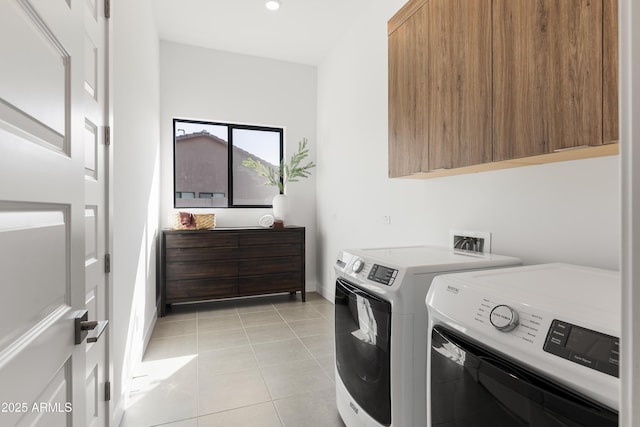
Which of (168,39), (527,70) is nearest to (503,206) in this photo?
(527,70)

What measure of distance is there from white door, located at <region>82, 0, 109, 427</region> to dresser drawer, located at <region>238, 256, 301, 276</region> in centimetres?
224

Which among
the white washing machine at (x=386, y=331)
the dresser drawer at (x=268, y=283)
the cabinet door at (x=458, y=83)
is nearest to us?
the white washing machine at (x=386, y=331)

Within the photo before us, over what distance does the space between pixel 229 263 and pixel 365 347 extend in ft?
8.36

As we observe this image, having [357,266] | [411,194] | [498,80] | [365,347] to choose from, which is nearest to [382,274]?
[357,266]

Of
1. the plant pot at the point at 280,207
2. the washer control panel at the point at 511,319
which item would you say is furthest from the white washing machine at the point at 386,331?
the plant pot at the point at 280,207

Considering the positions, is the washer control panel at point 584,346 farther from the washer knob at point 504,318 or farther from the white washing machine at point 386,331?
the white washing machine at point 386,331

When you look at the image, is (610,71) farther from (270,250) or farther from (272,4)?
(270,250)

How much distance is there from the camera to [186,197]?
401cm

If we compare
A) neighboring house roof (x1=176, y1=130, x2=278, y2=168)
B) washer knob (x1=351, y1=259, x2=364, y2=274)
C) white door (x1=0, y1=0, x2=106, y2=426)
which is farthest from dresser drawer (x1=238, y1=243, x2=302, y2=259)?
white door (x1=0, y1=0, x2=106, y2=426)

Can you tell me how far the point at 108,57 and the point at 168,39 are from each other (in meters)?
2.69

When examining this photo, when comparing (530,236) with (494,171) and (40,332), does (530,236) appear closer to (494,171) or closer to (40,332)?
(494,171)

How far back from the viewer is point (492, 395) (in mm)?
843

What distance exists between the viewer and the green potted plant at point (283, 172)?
4086 millimetres

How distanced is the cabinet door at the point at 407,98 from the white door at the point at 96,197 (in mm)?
1608
